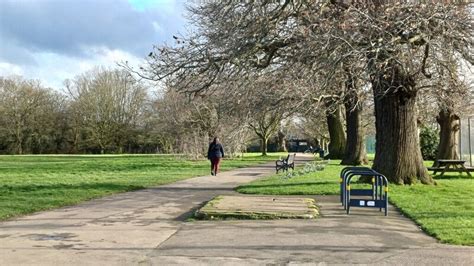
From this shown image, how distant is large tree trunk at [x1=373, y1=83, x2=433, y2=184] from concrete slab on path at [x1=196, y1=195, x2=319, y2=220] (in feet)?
15.4

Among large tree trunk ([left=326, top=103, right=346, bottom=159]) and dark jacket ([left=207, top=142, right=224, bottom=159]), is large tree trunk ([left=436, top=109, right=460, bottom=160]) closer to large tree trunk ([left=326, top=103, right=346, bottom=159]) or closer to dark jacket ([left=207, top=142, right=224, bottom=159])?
large tree trunk ([left=326, top=103, right=346, bottom=159])

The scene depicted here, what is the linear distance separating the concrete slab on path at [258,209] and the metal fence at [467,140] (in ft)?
52.4

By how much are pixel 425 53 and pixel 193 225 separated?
25.4 feet

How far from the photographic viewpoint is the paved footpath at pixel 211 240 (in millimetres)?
6945

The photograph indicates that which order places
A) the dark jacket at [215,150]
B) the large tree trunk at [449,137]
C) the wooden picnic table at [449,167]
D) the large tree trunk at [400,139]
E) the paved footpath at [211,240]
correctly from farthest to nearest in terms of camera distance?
the large tree trunk at [449,137], the dark jacket at [215,150], the wooden picnic table at [449,167], the large tree trunk at [400,139], the paved footpath at [211,240]

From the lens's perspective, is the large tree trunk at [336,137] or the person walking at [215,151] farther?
the large tree trunk at [336,137]

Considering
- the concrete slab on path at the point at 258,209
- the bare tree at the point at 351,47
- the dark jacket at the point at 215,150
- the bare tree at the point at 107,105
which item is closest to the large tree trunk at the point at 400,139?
the bare tree at the point at 351,47

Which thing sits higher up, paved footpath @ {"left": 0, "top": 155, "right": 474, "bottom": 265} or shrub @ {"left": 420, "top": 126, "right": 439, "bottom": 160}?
shrub @ {"left": 420, "top": 126, "right": 439, "bottom": 160}

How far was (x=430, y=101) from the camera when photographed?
28594mm

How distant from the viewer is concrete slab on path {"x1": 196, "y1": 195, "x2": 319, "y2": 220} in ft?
33.8

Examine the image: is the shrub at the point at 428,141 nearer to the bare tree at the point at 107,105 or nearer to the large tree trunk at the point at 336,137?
the large tree trunk at the point at 336,137

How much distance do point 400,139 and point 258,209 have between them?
6.95m

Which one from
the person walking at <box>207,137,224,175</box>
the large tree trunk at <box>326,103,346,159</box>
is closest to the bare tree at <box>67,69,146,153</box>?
the large tree trunk at <box>326,103,346,159</box>

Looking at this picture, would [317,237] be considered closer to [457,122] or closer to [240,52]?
[240,52]
